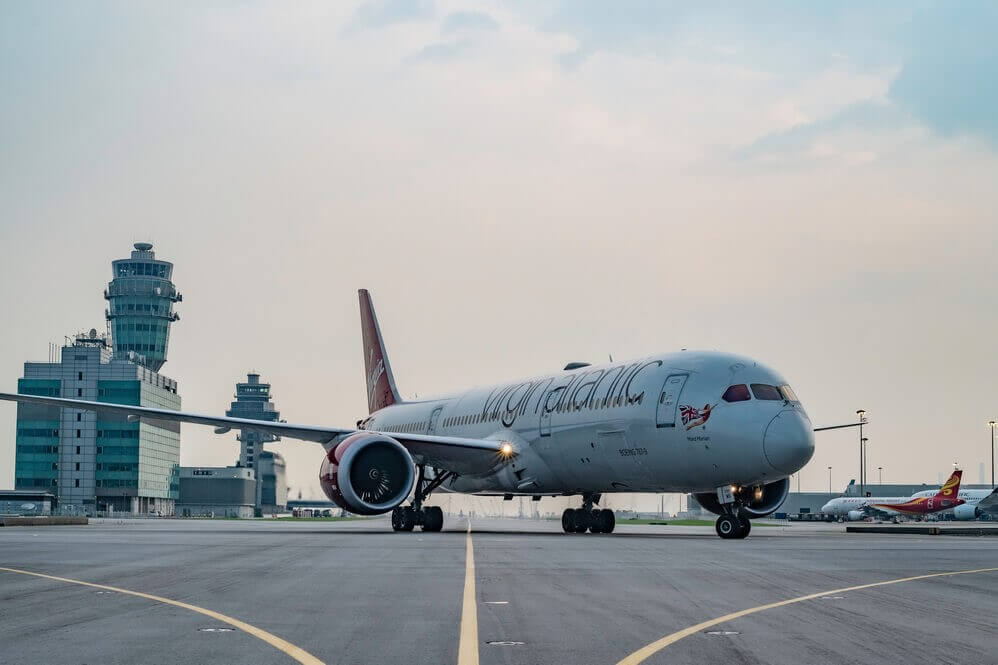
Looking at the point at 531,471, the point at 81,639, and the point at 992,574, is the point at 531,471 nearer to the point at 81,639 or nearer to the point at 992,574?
the point at 992,574

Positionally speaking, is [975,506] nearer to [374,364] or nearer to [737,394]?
[374,364]

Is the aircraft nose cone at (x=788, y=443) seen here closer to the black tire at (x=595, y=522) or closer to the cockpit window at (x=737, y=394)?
the cockpit window at (x=737, y=394)

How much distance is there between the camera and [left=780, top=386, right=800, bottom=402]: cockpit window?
2975cm

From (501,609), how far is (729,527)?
782 inches

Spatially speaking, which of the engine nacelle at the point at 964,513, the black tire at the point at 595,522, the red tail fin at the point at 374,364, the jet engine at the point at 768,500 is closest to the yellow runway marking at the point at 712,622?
the jet engine at the point at 768,500

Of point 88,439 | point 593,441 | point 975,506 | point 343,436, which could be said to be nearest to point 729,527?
point 593,441

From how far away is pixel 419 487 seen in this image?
40.2m

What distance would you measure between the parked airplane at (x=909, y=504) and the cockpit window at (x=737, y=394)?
6644 centimetres

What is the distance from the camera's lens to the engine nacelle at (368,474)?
34562 mm

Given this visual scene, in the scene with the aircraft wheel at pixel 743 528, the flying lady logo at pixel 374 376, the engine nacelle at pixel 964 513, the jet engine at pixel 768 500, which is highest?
the flying lady logo at pixel 374 376

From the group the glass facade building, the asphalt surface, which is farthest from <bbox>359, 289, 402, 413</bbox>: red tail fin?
the glass facade building

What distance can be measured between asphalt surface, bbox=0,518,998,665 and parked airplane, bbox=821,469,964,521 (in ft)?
245

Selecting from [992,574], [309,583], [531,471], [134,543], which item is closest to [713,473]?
[531,471]

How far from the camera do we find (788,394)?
29.9 metres
